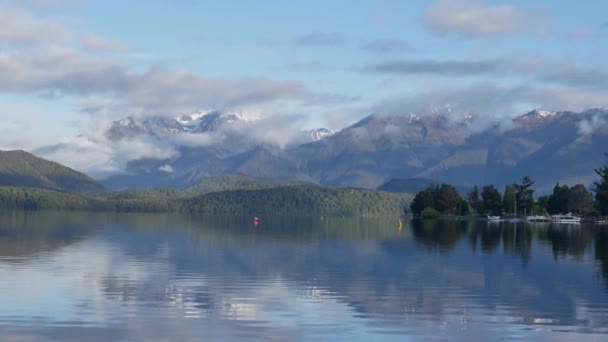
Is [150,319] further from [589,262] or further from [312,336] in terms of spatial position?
[589,262]

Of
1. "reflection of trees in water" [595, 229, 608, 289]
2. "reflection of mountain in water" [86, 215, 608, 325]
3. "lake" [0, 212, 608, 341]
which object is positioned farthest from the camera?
"reflection of trees in water" [595, 229, 608, 289]

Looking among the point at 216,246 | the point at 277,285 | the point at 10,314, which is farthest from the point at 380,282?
the point at 216,246

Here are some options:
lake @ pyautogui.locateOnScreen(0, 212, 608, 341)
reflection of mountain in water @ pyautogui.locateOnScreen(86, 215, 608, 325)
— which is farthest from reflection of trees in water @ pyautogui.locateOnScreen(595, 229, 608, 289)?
reflection of mountain in water @ pyautogui.locateOnScreen(86, 215, 608, 325)

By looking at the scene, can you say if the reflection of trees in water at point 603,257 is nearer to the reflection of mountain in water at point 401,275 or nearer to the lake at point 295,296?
the lake at point 295,296

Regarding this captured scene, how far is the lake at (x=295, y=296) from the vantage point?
39.3 metres

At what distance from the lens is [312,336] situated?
3812 centimetres

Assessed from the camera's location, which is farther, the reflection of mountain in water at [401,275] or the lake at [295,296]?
the reflection of mountain in water at [401,275]

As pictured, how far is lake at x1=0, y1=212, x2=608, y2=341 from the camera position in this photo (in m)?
Result: 39.3

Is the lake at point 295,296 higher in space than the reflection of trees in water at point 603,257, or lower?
lower

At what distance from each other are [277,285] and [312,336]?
771 inches

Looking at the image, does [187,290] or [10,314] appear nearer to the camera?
[10,314]

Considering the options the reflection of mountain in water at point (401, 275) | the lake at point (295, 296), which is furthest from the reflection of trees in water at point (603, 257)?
the reflection of mountain in water at point (401, 275)

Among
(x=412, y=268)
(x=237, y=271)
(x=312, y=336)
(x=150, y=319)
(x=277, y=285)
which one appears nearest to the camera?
(x=312, y=336)

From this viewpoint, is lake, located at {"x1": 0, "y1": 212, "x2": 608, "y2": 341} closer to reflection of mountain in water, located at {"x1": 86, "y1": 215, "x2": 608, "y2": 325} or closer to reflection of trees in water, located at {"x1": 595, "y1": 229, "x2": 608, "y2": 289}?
reflection of mountain in water, located at {"x1": 86, "y1": 215, "x2": 608, "y2": 325}
